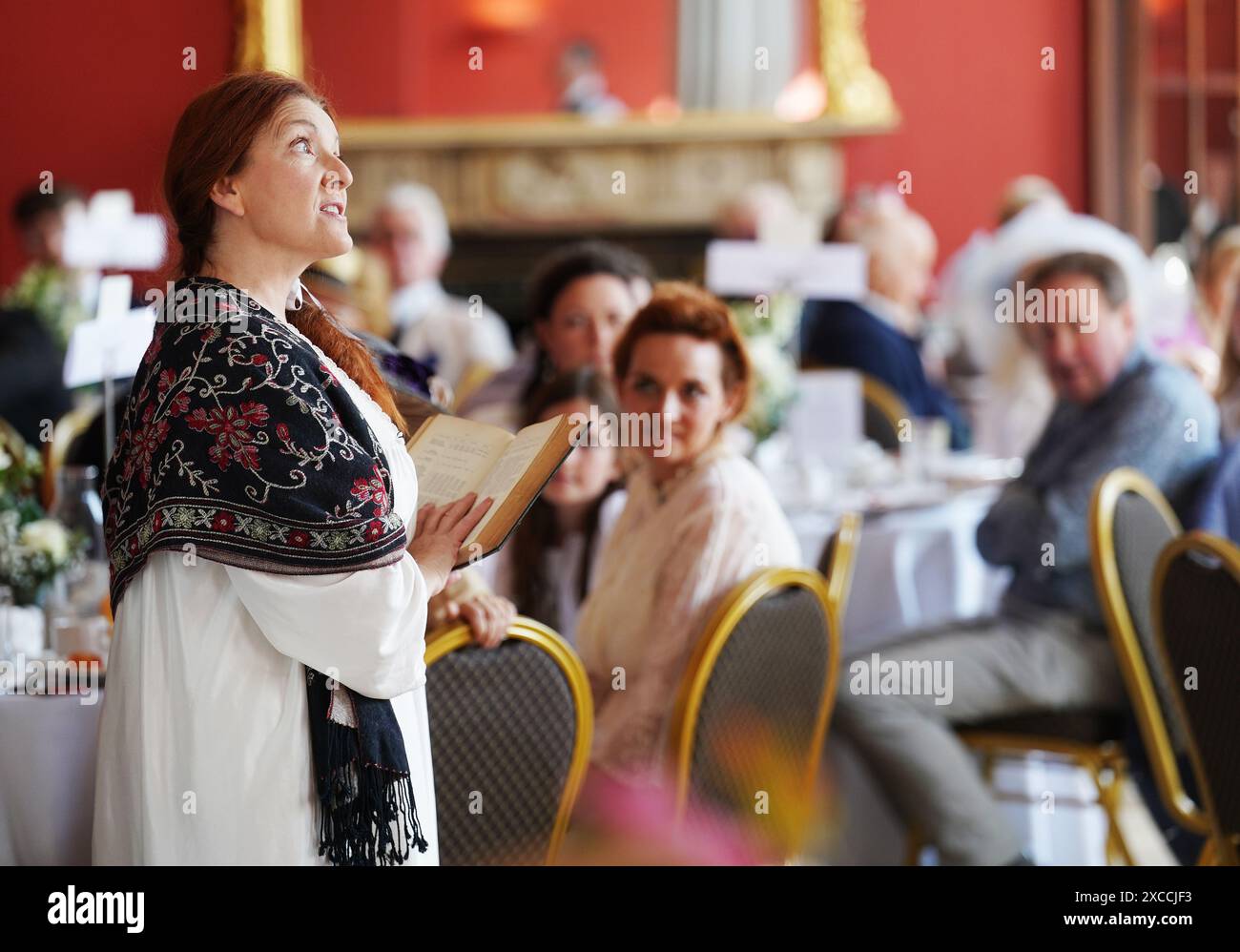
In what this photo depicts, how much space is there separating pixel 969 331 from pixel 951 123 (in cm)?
177

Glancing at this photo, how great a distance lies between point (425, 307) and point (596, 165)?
2.43 meters

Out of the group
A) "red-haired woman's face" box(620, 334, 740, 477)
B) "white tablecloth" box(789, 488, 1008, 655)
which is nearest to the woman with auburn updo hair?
"red-haired woman's face" box(620, 334, 740, 477)

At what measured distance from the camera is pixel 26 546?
2537mm

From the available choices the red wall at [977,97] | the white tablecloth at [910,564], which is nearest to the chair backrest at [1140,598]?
the white tablecloth at [910,564]

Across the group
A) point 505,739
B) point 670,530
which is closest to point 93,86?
point 670,530

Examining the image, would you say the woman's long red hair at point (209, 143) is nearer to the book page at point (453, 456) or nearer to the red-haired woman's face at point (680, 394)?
the book page at point (453, 456)

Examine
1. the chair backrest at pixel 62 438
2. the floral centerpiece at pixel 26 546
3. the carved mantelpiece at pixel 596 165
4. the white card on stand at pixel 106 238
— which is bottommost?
the floral centerpiece at pixel 26 546

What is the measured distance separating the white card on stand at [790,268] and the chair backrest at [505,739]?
2685mm

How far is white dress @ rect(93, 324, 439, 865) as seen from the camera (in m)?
1.47

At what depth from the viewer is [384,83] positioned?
27.5 feet

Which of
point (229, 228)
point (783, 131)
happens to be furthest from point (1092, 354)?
point (783, 131)

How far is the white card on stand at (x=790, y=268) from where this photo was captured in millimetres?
4539

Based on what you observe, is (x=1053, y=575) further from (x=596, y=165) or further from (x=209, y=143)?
(x=596, y=165)

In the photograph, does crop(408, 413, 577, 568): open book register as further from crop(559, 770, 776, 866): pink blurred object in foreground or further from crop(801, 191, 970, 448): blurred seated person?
crop(801, 191, 970, 448): blurred seated person
